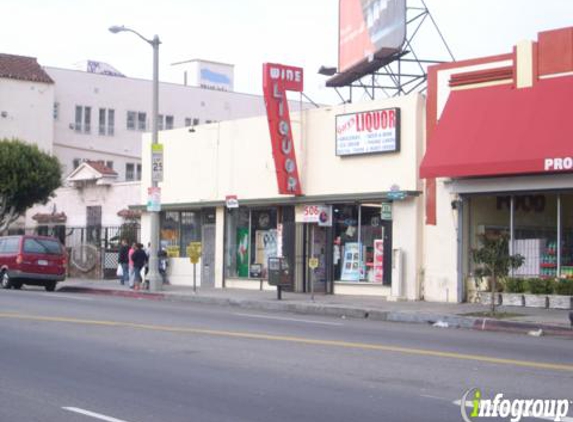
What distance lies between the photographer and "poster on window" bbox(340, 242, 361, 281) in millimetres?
29078

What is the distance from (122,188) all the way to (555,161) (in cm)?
2389

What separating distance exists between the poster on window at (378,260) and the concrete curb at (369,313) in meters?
3.46

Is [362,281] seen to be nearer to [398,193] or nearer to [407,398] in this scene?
[398,193]

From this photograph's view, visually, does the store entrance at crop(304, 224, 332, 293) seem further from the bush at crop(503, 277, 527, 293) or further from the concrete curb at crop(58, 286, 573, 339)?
the bush at crop(503, 277, 527, 293)

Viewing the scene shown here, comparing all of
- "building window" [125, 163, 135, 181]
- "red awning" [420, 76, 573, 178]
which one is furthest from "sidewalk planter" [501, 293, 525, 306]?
"building window" [125, 163, 135, 181]

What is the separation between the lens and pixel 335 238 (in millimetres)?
29719

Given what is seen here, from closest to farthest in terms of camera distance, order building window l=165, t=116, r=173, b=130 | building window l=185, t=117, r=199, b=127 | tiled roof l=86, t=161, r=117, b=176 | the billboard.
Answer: the billboard < tiled roof l=86, t=161, r=117, b=176 < building window l=165, t=116, r=173, b=130 < building window l=185, t=117, r=199, b=127

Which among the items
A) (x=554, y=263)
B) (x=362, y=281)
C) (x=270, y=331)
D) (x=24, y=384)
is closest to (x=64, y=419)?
(x=24, y=384)

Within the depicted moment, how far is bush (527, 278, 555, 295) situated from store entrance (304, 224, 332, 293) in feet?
23.5

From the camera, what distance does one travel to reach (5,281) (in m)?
32.4

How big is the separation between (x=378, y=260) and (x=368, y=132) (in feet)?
12.4

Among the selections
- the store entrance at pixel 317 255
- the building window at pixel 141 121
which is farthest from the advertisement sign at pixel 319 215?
the building window at pixel 141 121

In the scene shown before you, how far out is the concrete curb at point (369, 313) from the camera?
20.3 metres

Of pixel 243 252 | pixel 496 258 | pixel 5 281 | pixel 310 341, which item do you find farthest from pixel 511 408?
pixel 5 281
